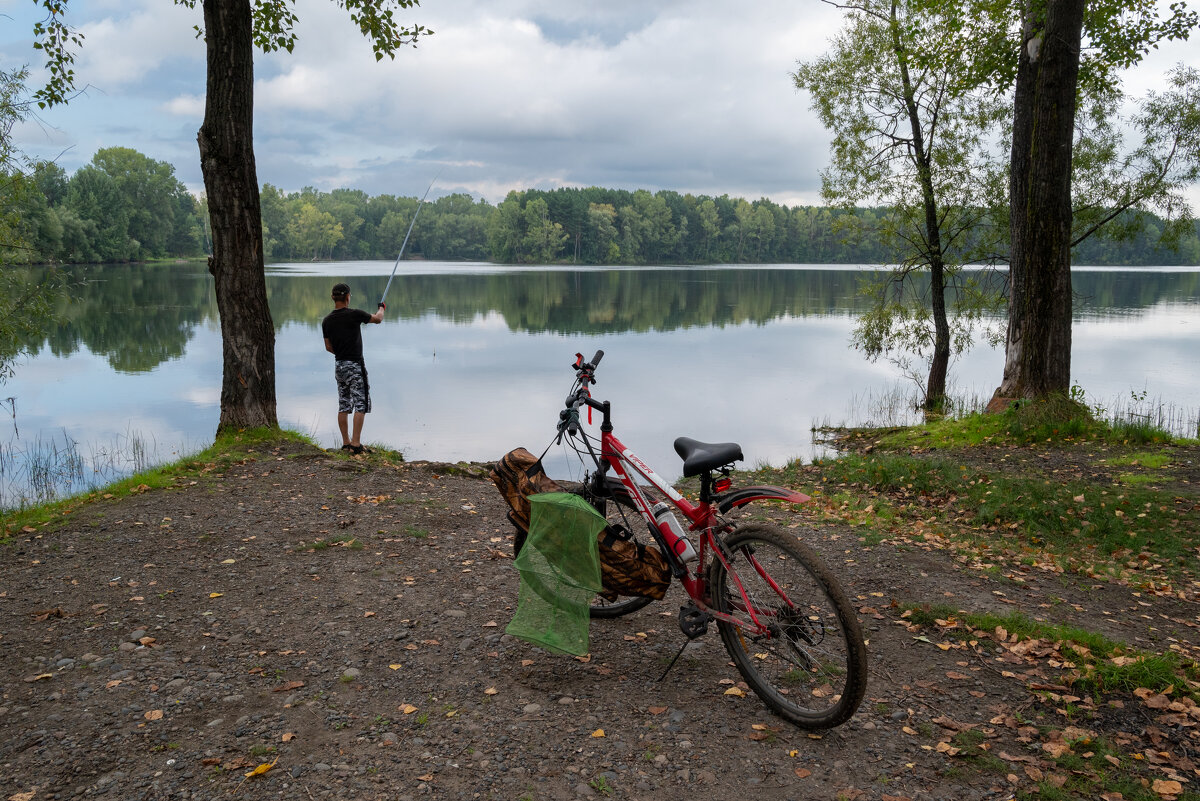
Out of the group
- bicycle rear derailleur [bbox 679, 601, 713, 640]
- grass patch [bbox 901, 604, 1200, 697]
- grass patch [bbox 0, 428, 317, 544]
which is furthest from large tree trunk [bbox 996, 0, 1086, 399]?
grass patch [bbox 0, 428, 317, 544]

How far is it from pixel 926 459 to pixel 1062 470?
4.67 ft

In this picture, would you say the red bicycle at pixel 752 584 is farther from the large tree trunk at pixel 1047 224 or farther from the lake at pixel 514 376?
the large tree trunk at pixel 1047 224

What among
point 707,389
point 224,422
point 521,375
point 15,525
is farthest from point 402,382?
point 15,525

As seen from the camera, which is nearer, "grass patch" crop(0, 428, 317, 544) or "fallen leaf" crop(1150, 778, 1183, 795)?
"fallen leaf" crop(1150, 778, 1183, 795)

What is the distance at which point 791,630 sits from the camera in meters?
3.60

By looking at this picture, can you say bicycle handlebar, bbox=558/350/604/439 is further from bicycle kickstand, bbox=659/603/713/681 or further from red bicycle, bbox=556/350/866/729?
bicycle kickstand, bbox=659/603/713/681

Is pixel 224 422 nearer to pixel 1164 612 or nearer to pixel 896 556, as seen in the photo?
pixel 896 556

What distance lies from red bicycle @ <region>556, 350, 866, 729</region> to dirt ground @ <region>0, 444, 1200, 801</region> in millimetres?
197

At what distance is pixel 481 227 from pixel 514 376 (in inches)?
4970

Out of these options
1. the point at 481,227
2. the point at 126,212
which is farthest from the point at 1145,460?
the point at 481,227

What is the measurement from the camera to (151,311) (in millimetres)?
33375

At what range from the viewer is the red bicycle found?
10.9ft

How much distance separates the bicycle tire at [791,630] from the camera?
3242 millimetres

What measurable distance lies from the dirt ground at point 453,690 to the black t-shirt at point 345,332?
3.98 metres
